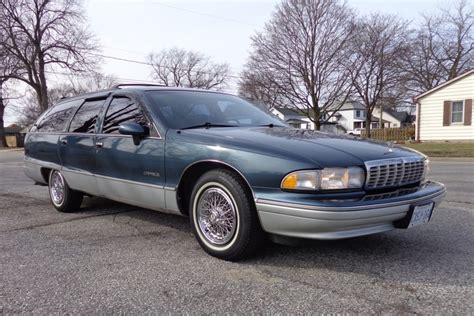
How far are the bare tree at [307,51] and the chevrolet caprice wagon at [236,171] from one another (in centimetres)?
1478

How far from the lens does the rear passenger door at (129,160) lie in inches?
153

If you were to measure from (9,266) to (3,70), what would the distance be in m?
35.0

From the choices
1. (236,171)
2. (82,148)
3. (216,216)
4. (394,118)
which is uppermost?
(394,118)

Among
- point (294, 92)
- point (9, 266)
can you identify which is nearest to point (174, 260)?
point (9, 266)

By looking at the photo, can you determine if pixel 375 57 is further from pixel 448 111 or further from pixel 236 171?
pixel 236 171

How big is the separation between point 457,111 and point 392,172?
21.4 meters

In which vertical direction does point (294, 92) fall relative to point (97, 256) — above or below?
above

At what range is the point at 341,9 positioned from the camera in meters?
18.8

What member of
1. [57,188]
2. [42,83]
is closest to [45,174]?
[57,188]

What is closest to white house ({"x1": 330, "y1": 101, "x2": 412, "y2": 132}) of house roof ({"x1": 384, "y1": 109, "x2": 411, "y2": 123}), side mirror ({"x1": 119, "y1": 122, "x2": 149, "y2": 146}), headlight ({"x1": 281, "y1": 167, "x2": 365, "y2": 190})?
house roof ({"x1": 384, "y1": 109, "x2": 411, "y2": 123})

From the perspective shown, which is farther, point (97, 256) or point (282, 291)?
point (97, 256)

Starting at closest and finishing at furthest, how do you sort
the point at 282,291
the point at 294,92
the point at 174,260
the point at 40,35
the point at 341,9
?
the point at 282,291 < the point at 174,260 < the point at 341,9 < the point at 294,92 < the point at 40,35

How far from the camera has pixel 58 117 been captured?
5688 millimetres

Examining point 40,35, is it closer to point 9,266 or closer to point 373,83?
point 373,83
